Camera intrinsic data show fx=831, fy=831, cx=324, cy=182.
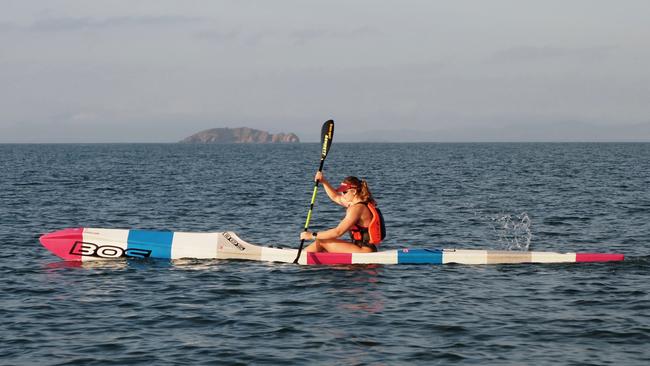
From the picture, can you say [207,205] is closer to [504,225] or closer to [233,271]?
[504,225]

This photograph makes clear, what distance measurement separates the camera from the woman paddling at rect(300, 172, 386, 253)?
15594mm

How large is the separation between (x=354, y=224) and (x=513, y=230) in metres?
9.23

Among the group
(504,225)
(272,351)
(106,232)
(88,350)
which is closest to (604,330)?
(272,351)

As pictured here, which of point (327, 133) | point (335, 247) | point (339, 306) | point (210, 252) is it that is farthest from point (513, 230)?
point (339, 306)

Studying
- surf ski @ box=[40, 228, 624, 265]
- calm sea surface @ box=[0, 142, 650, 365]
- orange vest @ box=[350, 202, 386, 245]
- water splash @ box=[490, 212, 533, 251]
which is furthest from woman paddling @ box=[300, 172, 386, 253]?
water splash @ box=[490, 212, 533, 251]

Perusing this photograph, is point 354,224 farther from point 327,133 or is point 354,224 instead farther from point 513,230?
point 513,230

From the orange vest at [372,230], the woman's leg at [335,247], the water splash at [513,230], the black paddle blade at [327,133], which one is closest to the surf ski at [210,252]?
the woman's leg at [335,247]

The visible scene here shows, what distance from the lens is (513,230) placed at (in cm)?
2366

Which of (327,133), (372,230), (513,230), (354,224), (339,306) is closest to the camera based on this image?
(339,306)

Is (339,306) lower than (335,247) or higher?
lower

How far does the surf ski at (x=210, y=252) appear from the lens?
16.1m

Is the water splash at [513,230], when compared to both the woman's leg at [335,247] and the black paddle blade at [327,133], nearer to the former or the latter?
the black paddle blade at [327,133]

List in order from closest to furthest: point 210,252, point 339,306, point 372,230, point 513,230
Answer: point 339,306, point 372,230, point 210,252, point 513,230

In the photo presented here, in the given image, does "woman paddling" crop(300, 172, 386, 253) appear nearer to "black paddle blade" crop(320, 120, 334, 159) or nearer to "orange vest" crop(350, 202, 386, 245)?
"orange vest" crop(350, 202, 386, 245)
